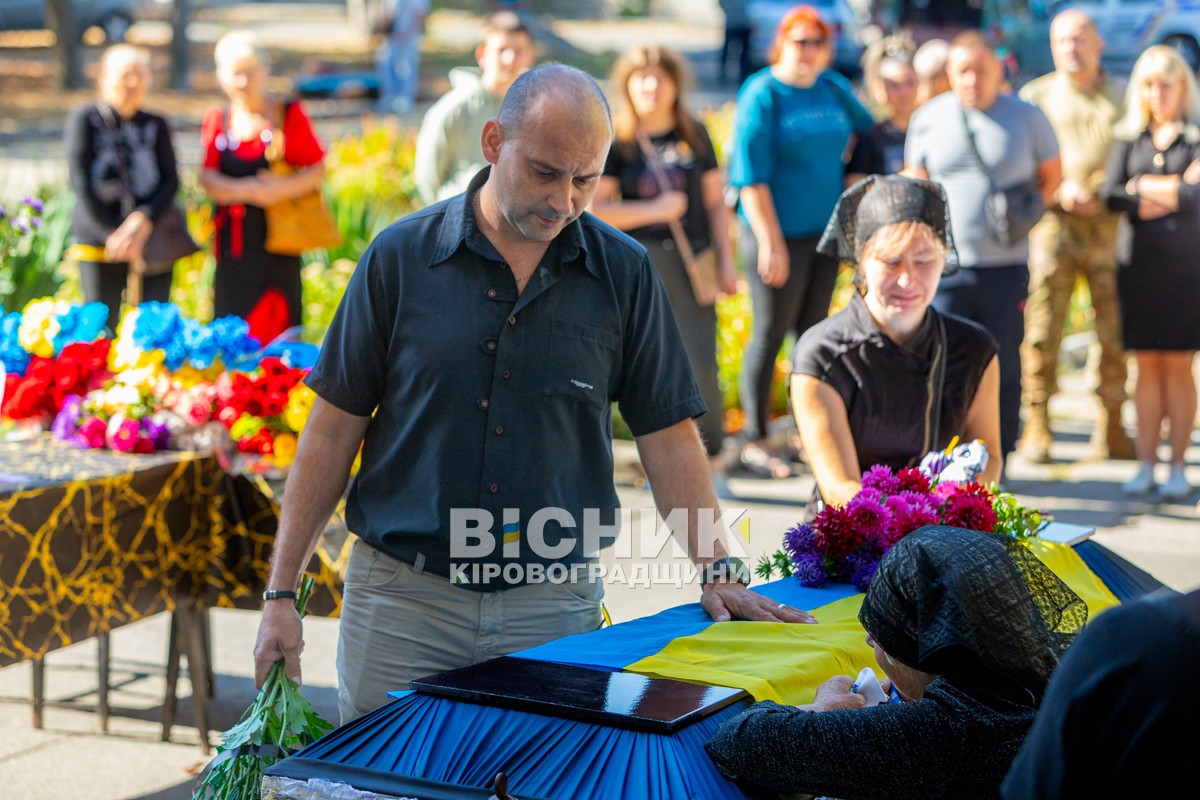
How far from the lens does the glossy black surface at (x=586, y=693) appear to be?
8.38 ft

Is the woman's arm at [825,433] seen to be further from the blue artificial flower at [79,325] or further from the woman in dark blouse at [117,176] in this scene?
the woman in dark blouse at [117,176]

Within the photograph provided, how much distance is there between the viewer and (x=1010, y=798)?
177cm

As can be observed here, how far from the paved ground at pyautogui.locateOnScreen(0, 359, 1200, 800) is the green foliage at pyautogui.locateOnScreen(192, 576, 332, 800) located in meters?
1.54

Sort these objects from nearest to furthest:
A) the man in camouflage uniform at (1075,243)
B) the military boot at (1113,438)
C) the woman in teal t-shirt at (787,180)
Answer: the woman in teal t-shirt at (787,180)
the man in camouflage uniform at (1075,243)
the military boot at (1113,438)

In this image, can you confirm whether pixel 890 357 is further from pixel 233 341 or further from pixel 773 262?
pixel 773 262

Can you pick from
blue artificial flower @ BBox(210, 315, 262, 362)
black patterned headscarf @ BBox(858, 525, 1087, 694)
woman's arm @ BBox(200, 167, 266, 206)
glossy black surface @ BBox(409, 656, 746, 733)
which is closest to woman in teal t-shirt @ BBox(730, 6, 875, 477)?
→ woman's arm @ BBox(200, 167, 266, 206)

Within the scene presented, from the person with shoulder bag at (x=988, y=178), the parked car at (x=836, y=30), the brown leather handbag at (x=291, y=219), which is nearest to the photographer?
the person with shoulder bag at (x=988, y=178)

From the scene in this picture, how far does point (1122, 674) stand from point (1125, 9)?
16.5 meters

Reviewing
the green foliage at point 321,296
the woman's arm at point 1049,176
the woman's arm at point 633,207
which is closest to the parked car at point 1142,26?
the woman's arm at point 1049,176

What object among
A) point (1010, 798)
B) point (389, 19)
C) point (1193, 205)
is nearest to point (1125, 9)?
point (1193, 205)

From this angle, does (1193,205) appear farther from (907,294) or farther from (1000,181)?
(907,294)

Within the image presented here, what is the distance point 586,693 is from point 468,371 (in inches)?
30.7

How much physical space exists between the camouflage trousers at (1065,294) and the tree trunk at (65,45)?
21870mm

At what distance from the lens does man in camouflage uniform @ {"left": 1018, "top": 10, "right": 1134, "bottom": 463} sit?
27.3 ft
